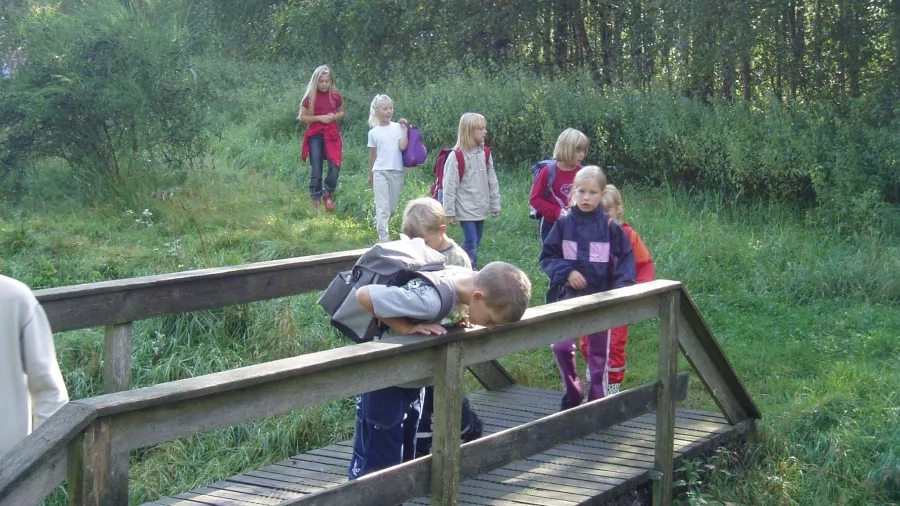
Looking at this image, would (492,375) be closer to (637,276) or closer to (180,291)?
(637,276)

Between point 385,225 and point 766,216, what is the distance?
4238mm

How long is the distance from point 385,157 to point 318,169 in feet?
6.50

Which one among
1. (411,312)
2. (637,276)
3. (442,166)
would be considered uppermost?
(442,166)

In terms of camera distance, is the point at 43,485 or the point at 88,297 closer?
the point at 43,485

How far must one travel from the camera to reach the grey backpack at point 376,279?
12.3 feet

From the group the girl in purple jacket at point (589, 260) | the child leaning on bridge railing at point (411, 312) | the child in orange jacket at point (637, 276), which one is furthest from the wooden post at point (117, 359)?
the child in orange jacket at point (637, 276)

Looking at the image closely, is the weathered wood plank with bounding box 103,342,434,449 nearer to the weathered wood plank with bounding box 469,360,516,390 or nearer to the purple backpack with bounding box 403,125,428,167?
the weathered wood plank with bounding box 469,360,516,390

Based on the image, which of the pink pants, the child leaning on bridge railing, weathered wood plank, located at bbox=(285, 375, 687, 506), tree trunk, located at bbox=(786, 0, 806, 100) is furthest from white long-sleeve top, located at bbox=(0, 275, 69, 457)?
tree trunk, located at bbox=(786, 0, 806, 100)

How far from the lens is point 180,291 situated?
471 centimetres

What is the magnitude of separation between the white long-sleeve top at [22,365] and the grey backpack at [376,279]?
3.60ft

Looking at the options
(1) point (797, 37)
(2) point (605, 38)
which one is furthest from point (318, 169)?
(2) point (605, 38)

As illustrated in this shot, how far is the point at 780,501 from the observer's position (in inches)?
204

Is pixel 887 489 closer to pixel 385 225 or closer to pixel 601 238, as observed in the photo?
pixel 601 238

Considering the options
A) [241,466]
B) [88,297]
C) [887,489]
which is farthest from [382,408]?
[887,489]
